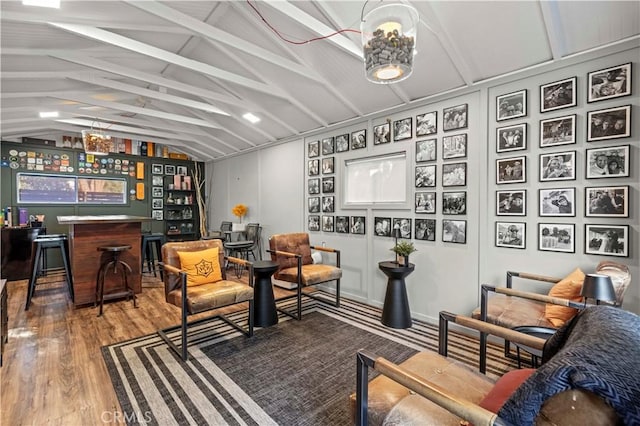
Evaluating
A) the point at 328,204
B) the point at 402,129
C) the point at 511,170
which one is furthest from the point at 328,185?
the point at 511,170

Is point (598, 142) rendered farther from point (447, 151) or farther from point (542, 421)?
point (542, 421)

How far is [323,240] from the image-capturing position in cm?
475

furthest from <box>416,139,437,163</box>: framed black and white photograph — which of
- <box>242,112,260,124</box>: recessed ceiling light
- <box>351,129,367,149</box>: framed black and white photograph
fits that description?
<box>242,112,260,124</box>: recessed ceiling light

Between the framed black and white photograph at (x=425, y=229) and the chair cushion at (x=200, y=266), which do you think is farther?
the framed black and white photograph at (x=425, y=229)

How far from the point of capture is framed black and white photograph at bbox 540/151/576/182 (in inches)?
99.3

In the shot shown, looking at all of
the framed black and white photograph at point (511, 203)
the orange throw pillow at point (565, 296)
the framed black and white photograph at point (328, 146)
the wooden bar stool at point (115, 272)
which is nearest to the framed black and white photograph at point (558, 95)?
the framed black and white photograph at point (511, 203)

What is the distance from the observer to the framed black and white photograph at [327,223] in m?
4.60

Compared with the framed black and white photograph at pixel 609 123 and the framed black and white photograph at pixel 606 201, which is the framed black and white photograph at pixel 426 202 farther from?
the framed black and white photograph at pixel 609 123

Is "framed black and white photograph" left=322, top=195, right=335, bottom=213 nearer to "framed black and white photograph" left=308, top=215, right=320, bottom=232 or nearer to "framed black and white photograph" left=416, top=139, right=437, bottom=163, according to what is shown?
"framed black and white photograph" left=308, top=215, right=320, bottom=232

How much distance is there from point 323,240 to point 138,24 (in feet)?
11.3

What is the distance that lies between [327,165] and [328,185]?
0.31 metres

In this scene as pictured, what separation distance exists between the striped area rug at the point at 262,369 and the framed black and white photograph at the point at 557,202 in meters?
1.36

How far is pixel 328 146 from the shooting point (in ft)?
15.0

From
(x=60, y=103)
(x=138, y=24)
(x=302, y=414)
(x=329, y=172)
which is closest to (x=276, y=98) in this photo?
(x=329, y=172)
